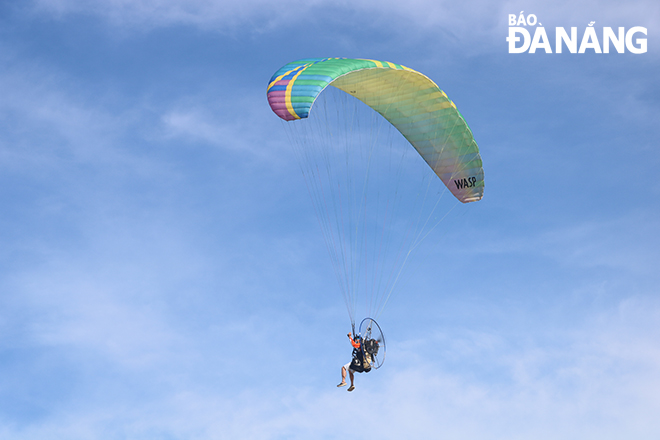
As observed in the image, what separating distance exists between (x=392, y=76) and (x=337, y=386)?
9.19 meters

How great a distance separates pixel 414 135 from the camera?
2833cm

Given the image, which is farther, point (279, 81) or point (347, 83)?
point (347, 83)

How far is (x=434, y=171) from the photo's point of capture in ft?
94.2

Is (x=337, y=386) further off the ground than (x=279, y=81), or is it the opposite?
(x=279, y=81)

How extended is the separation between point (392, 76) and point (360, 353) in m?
8.19

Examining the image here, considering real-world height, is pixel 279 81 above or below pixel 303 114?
above

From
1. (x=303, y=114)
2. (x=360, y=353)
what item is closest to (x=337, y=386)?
(x=360, y=353)

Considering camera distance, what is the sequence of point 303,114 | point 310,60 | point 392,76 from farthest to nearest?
point 392,76 → point 310,60 → point 303,114

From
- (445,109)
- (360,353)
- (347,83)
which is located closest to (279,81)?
(347,83)

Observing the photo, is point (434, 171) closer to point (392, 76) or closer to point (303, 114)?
point (392, 76)

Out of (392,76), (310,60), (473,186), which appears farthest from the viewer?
(473,186)

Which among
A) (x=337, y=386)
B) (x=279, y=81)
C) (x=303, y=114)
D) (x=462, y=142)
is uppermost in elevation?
(x=462, y=142)

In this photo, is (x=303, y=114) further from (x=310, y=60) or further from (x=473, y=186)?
(x=473, y=186)

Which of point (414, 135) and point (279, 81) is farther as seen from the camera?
point (414, 135)
